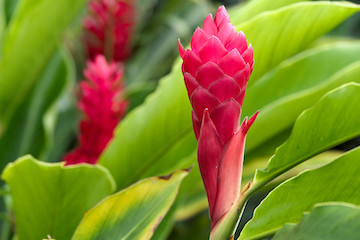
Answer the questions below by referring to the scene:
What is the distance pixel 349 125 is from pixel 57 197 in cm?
39

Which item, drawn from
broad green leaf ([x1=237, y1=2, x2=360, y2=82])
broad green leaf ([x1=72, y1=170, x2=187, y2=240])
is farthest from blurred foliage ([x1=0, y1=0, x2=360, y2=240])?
broad green leaf ([x1=72, y1=170, x2=187, y2=240])

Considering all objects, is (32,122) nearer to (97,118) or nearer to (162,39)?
(97,118)

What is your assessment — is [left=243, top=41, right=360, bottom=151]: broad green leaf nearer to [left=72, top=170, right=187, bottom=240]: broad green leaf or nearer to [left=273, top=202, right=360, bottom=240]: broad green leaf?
[left=72, top=170, right=187, bottom=240]: broad green leaf

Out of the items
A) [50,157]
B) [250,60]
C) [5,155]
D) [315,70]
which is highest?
[250,60]

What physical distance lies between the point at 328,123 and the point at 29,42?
0.68 m

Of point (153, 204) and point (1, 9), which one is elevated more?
point (1, 9)

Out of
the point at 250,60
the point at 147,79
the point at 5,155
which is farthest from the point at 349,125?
the point at 147,79

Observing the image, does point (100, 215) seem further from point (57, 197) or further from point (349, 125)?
point (349, 125)

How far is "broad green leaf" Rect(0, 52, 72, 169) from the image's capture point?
1.18 m

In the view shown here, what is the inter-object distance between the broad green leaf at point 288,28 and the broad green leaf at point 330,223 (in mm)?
324

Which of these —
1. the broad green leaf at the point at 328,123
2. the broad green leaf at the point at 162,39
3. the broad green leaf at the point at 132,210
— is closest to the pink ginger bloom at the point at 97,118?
the broad green leaf at the point at 132,210

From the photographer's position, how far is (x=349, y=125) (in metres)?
0.60

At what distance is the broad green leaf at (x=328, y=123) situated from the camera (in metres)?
0.59

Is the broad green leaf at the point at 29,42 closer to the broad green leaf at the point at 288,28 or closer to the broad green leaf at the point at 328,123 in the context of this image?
the broad green leaf at the point at 288,28
